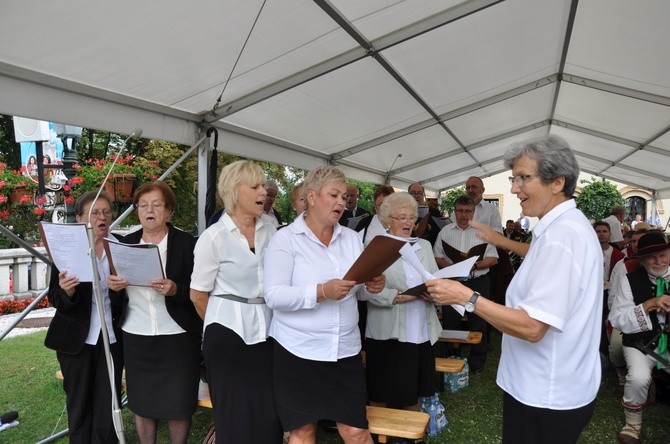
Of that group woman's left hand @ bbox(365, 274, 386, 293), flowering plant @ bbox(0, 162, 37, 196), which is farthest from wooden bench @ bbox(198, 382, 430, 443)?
flowering plant @ bbox(0, 162, 37, 196)

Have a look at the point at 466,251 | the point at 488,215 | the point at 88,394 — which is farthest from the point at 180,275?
the point at 488,215

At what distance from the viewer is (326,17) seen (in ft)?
12.6

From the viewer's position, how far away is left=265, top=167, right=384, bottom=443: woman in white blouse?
7.36ft

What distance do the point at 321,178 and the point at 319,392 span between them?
1.03m

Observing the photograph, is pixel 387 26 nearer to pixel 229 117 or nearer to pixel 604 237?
pixel 229 117

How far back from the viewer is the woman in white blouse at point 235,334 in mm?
2391

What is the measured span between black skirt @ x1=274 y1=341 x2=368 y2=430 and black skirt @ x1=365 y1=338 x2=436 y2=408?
0.79 meters

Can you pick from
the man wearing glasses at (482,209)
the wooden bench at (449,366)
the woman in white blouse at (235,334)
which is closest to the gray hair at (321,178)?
the woman in white blouse at (235,334)

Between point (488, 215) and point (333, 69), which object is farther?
point (488, 215)

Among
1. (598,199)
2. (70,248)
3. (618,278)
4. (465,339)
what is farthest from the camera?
(598,199)

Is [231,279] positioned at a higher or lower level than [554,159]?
lower

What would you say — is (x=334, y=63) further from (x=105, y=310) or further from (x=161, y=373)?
(x=161, y=373)

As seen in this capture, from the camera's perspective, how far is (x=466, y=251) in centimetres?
493

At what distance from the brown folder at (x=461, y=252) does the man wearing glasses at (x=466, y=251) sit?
18cm
